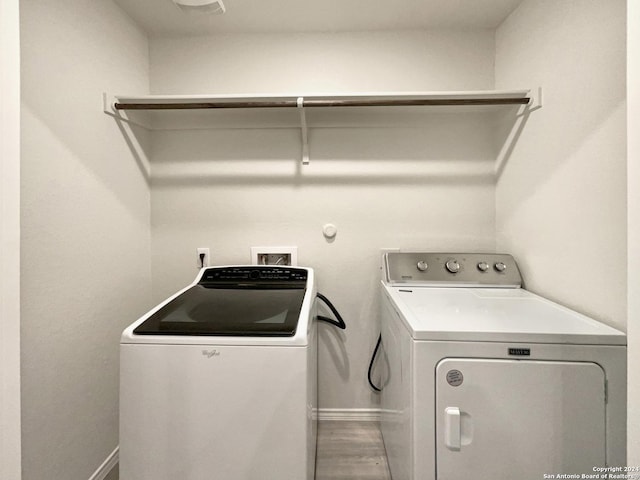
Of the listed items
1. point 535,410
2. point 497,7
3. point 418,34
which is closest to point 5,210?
point 535,410

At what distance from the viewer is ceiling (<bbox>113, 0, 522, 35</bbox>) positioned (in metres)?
1.56

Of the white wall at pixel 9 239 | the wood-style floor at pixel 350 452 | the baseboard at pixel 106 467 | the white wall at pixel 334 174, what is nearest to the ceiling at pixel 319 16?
the white wall at pixel 334 174

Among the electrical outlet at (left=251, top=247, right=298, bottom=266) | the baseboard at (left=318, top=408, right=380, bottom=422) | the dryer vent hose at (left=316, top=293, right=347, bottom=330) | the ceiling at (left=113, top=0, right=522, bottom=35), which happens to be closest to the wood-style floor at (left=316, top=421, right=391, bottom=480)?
the baseboard at (left=318, top=408, right=380, bottom=422)

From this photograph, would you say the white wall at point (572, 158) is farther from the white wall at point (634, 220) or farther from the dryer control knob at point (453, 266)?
the white wall at point (634, 220)

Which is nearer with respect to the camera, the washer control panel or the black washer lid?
the black washer lid

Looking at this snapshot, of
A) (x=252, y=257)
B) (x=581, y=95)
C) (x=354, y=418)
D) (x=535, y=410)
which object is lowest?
(x=354, y=418)

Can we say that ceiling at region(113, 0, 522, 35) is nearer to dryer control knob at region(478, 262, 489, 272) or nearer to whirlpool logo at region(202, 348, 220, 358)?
dryer control knob at region(478, 262, 489, 272)

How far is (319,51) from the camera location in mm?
1798

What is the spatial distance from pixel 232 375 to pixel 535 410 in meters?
0.99

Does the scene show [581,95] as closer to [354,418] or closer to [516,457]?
[516,457]

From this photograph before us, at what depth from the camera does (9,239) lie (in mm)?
584

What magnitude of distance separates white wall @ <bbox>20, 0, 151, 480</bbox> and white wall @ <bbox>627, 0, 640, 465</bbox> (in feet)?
5.82

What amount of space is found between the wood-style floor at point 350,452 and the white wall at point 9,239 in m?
1.32

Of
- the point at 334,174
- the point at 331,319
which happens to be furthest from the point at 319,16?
the point at 331,319
